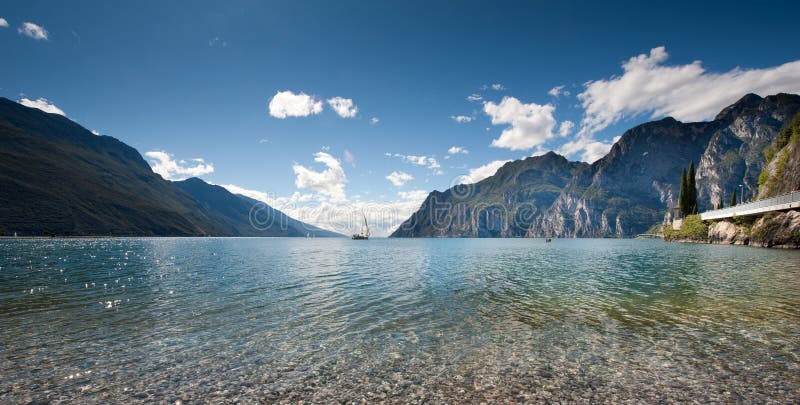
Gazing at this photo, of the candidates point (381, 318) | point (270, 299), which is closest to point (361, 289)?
point (270, 299)

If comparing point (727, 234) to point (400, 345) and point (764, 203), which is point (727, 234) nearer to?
point (764, 203)

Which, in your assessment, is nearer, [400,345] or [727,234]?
[400,345]

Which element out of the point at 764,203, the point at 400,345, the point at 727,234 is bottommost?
the point at 400,345

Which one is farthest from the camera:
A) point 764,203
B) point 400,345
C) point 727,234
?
point 727,234

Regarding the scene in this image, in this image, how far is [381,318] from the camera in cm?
1930

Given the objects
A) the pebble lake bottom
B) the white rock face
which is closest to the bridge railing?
the white rock face

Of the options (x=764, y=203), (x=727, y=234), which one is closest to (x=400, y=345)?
(x=764, y=203)

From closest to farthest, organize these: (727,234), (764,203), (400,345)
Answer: (400,345) < (764,203) < (727,234)

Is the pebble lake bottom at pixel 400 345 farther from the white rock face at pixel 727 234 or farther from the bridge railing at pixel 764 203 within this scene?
the white rock face at pixel 727 234

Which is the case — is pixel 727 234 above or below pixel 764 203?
below

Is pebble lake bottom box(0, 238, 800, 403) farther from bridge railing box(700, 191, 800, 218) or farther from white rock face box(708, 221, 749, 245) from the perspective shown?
white rock face box(708, 221, 749, 245)

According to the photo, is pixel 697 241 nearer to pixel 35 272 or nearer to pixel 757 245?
pixel 757 245

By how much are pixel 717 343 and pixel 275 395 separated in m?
17.3

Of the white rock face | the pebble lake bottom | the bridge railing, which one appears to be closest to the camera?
the pebble lake bottom
